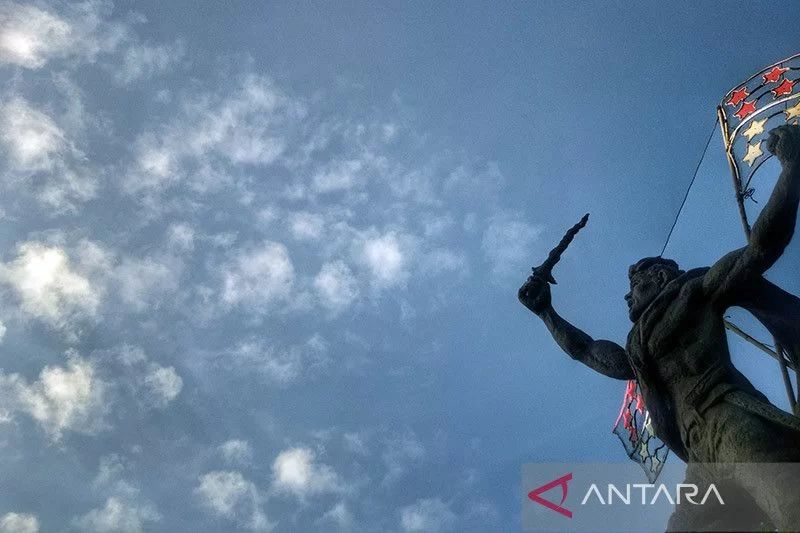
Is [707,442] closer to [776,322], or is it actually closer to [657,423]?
[657,423]

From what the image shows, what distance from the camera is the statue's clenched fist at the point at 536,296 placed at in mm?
8758

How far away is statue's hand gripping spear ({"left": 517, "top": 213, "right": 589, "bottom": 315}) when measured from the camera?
28.8 ft

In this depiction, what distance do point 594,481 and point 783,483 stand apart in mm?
2275

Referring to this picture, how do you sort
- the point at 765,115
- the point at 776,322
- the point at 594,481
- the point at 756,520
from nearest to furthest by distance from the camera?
the point at 756,520 → the point at 776,322 → the point at 594,481 → the point at 765,115

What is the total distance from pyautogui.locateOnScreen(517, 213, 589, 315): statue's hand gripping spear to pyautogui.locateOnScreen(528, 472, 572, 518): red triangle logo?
203 cm

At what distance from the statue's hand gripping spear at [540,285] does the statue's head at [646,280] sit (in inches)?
38.1

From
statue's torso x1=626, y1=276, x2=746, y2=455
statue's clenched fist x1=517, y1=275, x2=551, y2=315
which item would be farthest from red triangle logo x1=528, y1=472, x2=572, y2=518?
statue's clenched fist x1=517, y1=275, x2=551, y2=315

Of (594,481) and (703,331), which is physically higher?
(703,331)

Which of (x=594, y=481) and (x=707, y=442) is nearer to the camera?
(x=707, y=442)

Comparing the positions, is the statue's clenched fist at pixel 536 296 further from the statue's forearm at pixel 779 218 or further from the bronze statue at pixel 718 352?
the statue's forearm at pixel 779 218

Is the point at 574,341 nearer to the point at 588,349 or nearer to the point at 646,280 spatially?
the point at 588,349

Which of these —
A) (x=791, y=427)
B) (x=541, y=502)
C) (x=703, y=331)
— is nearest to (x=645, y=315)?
(x=703, y=331)

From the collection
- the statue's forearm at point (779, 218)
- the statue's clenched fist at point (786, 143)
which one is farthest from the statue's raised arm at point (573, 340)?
the statue's clenched fist at point (786, 143)

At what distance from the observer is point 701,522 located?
20.7 ft
